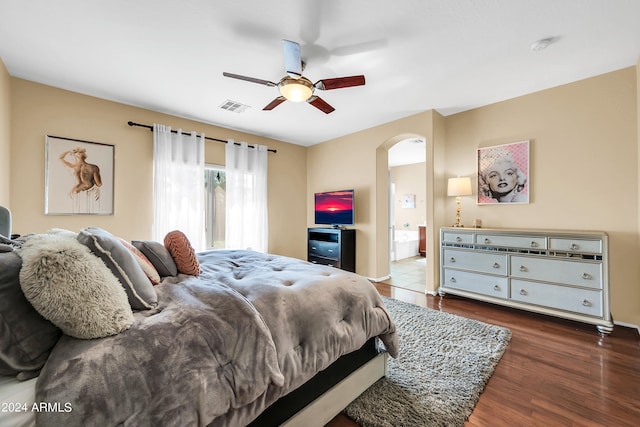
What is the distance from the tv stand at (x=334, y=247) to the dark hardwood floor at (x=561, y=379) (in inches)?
88.2

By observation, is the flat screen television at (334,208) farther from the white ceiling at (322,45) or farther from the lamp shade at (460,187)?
the white ceiling at (322,45)

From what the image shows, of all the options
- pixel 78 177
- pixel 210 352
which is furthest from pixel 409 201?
→ pixel 210 352

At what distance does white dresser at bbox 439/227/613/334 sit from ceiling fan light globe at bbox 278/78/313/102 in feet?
8.15

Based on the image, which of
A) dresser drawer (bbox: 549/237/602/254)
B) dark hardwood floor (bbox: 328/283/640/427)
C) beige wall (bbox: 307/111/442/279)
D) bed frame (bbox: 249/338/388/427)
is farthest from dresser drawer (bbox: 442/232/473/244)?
bed frame (bbox: 249/338/388/427)

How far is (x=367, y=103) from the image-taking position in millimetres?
3398

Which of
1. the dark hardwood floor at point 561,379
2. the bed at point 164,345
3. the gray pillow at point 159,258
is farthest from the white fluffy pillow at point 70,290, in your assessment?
the dark hardwood floor at point 561,379

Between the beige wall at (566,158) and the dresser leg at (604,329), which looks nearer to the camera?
the dresser leg at (604,329)

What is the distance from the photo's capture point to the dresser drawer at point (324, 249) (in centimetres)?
448

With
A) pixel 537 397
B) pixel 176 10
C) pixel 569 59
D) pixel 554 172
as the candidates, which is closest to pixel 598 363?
pixel 537 397

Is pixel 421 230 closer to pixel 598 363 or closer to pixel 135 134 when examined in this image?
pixel 598 363

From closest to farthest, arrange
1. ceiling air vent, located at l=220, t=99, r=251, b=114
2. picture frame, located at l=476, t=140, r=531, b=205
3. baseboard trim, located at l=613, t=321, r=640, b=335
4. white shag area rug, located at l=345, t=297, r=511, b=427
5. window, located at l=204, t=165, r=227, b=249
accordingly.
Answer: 1. white shag area rug, located at l=345, t=297, r=511, b=427
2. baseboard trim, located at l=613, t=321, r=640, b=335
3. picture frame, located at l=476, t=140, r=531, b=205
4. ceiling air vent, located at l=220, t=99, r=251, b=114
5. window, located at l=204, t=165, r=227, b=249

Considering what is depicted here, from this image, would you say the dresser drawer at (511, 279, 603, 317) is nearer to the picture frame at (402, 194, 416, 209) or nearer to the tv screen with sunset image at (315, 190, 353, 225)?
the tv screen with sunset image at (315, 190, 353, 225)

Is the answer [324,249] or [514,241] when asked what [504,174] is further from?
[324,249]

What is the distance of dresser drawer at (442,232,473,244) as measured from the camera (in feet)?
10.5
